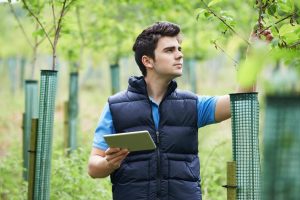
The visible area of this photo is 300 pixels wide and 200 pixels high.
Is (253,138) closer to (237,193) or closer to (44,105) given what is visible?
(237,193)

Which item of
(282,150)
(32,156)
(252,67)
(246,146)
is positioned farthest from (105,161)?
(252,67)

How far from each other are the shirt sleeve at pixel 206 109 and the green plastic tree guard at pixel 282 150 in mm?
1874

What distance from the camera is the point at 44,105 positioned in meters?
4.37

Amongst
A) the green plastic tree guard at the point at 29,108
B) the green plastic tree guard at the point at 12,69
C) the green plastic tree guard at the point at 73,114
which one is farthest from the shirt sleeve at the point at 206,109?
the green plastic tree guard at the point at 12,69

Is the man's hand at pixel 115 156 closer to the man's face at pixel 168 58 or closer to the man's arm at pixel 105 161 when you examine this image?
the man's arm at pixel 105 161

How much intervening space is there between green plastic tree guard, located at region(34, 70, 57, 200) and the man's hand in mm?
1181

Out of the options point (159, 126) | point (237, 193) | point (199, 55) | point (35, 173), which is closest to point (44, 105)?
point (35, 173)

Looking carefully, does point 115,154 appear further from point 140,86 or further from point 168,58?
point 168,58

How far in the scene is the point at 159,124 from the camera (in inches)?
138

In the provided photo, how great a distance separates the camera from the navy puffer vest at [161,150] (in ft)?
11.2

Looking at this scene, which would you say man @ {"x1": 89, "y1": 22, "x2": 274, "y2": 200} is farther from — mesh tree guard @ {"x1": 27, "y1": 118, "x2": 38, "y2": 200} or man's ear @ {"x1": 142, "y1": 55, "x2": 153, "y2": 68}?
mesh tree guard @ {"x1": 27, "y1": 118, "x2": 38, "y2": 200}

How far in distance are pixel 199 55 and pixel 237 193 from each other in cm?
1198

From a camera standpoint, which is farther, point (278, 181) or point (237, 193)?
point (237, 193)

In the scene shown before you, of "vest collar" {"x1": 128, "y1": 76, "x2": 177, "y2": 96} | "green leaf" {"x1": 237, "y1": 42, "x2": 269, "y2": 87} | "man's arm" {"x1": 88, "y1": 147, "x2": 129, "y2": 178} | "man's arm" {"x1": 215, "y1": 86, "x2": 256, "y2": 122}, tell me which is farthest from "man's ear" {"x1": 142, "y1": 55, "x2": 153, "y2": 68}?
"green leaf" {"x1": 237, "y1": 42, "x2": 269, "y2": 87}
